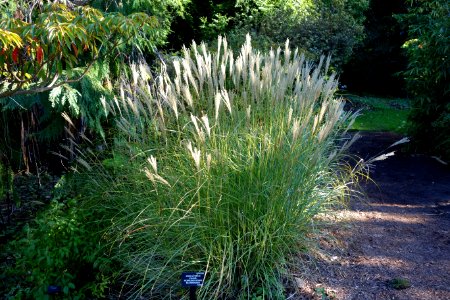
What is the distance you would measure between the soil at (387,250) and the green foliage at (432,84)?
175 cm

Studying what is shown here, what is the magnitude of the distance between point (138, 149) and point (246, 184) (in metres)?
1.07

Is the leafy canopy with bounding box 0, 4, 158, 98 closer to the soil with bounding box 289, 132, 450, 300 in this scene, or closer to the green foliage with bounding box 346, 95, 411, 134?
the soil with bounding box 289, 132, 450, 300

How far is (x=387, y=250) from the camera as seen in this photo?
16.8 ft

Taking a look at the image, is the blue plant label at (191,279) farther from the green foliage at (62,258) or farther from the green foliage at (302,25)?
the green foliage at (302,25)

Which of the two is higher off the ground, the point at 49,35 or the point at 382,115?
the point at 49,35

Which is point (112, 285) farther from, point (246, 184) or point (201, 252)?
point (246, 184)

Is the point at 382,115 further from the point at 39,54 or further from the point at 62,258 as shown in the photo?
the point at 39,54

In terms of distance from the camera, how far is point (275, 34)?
1293 centimetres

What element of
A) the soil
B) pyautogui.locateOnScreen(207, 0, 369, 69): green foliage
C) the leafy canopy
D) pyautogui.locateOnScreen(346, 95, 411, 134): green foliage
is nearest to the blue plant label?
the soil

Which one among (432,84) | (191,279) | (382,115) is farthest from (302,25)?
(191,279)

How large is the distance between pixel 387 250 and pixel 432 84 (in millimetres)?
5355

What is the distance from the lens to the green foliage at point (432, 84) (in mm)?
9156

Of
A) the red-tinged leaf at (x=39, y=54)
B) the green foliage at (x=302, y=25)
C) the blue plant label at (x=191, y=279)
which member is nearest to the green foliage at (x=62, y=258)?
the blue plant label at (x=191, y=279)

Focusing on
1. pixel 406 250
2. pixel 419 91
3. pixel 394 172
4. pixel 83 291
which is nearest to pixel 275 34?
pixel 419 91
